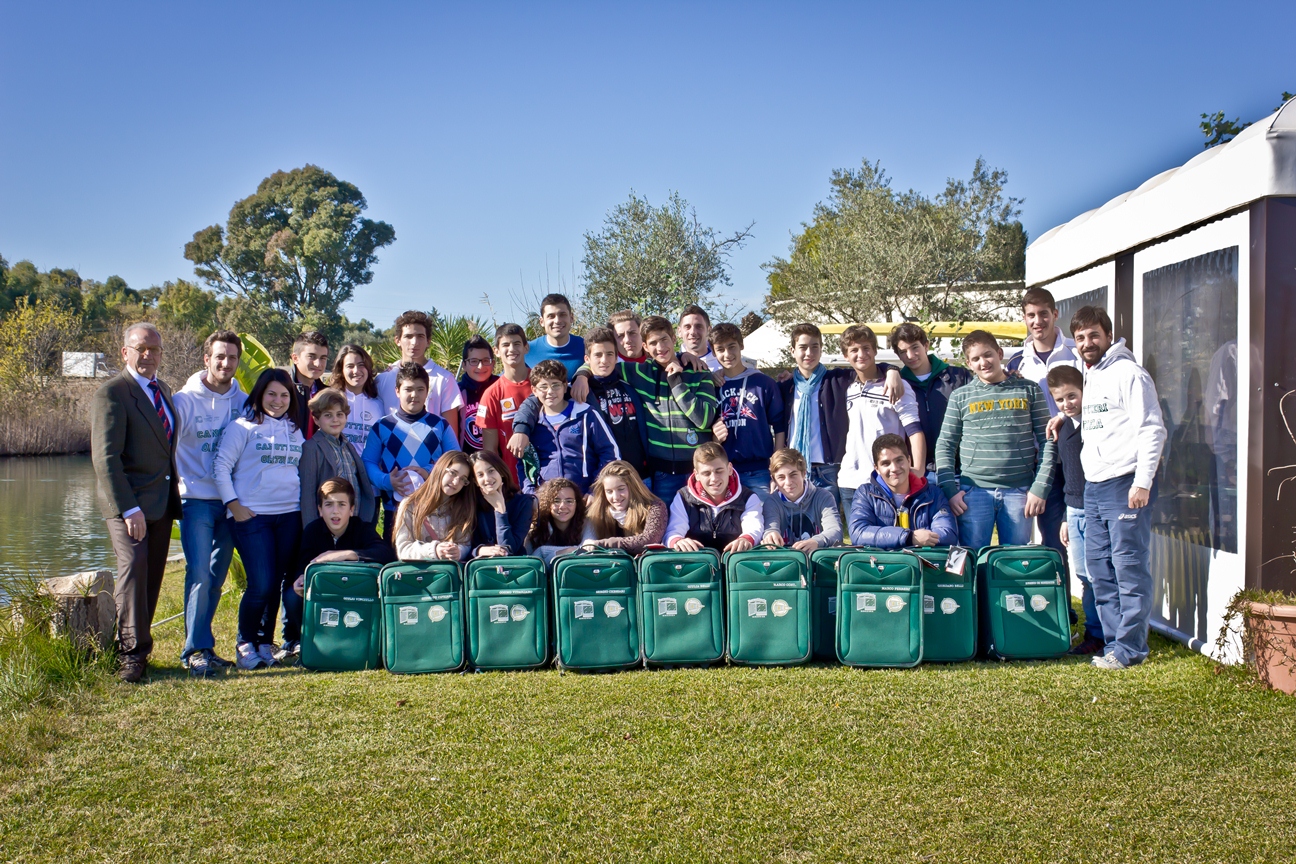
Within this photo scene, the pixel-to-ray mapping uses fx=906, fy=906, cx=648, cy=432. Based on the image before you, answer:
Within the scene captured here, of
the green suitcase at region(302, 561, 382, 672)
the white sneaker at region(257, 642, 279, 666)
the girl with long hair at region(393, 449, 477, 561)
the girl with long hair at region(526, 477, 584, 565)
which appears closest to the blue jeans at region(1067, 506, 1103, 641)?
the girl with long hair at region(526, 477, 584, 565)

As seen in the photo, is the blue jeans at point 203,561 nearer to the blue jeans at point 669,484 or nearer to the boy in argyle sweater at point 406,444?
the boy in argyle sweater at point 406,444

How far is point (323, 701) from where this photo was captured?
15.3 feet

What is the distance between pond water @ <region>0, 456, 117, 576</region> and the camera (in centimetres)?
1359

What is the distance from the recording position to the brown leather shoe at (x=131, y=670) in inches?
199

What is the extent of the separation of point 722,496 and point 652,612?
87cm

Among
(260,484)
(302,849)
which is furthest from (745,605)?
(260,484)

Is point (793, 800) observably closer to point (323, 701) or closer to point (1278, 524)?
point (323, 701)

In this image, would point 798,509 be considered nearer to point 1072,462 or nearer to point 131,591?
point 1072,462

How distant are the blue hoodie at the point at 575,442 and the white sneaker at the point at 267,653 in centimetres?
185

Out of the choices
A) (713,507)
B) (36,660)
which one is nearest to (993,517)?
(713,507)

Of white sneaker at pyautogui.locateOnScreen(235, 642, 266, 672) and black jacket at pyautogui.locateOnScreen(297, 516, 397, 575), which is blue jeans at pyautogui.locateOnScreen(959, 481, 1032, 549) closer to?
black jacket at pyautogui.locateOnScreen(297, 516, 397, 575)

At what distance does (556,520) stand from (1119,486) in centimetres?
326

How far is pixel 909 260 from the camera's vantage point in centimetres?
2036

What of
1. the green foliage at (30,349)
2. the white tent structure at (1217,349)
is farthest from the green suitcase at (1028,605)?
the green foliage at (30,349)
